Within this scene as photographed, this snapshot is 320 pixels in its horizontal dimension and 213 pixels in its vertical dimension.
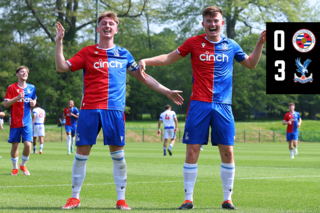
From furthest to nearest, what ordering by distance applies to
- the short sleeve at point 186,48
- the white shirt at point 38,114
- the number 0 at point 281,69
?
the number 0 at point 281,69, the white shirt at point 38,114, the short sleeve at point 186,48

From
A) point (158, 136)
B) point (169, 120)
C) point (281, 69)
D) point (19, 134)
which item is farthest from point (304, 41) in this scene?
point (19, 134)

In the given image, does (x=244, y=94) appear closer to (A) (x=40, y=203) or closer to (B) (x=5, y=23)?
(B) (x=5, y=23)

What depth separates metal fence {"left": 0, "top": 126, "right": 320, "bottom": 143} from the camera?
1437 inches

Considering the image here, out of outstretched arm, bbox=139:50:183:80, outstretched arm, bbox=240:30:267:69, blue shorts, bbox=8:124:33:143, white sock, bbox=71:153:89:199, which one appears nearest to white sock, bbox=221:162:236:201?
outstretched arm, bbox=240:30:267:69

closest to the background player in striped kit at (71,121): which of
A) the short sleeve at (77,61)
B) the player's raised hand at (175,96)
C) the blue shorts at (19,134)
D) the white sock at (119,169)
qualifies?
the blue shorts at (19,134)

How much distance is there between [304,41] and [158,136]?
14.8 m

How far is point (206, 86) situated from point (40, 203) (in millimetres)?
2748

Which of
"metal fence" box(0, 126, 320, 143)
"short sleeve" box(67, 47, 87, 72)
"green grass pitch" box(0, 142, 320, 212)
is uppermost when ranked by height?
"short sleeve" box(67, 47, 87, 72)

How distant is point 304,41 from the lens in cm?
3444

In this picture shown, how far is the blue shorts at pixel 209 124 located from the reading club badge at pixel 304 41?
→ 29.5 meters

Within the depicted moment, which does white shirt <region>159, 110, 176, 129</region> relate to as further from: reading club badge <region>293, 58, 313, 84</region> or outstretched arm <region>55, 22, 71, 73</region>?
reading club badge <region>293, 58, 313, 84</region>

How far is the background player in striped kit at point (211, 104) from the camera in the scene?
5.79m

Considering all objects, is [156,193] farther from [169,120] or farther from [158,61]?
[169,120]

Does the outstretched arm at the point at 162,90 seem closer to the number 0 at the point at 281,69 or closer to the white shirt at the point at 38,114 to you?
the white shirt at the point at 38,114
